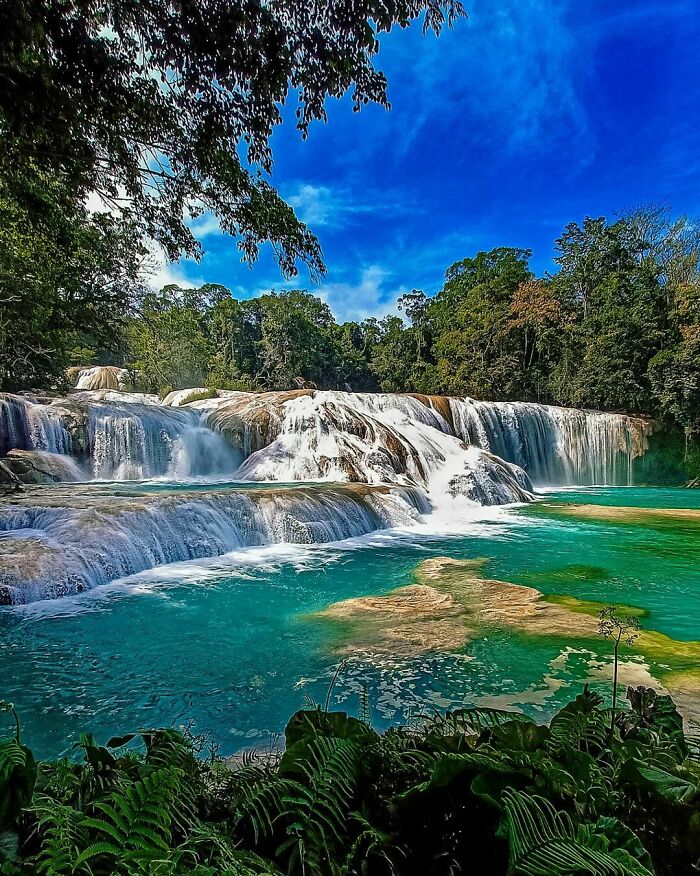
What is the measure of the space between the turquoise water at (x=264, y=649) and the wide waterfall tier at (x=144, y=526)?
0.42m

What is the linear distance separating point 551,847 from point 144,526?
832 cm

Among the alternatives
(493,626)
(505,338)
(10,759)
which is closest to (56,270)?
(493,626)

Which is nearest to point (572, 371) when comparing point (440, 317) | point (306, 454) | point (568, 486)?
point (568, 486)

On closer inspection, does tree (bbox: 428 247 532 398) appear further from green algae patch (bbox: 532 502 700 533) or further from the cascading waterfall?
green algae patch (bbox: 532 502 700 533)

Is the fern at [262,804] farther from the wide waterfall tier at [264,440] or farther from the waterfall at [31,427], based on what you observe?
the waterfall at [31,427]

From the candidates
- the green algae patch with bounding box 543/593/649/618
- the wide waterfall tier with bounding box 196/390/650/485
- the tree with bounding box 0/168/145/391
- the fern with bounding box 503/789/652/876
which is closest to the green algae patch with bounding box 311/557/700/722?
the green algae patch with bounding box 543/593/649/618

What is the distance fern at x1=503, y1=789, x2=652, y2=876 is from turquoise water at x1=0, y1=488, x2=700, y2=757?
9.65 feet

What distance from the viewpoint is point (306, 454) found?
16344mm

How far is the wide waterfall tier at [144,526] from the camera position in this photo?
657 cm

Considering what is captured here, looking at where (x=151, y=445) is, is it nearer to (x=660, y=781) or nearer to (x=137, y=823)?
(x=137, y=823)

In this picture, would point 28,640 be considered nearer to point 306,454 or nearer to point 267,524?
point 267,524

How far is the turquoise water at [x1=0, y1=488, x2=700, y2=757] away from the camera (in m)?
3.76

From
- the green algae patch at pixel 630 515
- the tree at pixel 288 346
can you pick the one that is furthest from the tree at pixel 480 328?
the green algae patch at pixel 630 515

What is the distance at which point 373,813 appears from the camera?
3.75 feet
